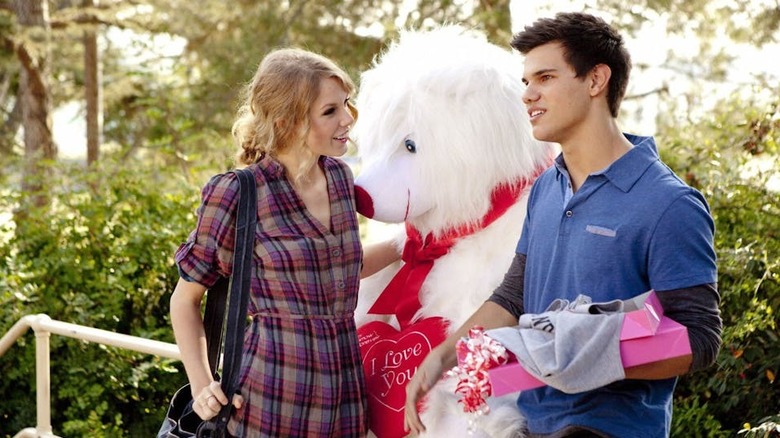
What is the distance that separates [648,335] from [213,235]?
1.11 metres

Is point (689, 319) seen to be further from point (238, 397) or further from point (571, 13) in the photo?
point (238, 397)

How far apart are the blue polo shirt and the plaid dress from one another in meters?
0.57

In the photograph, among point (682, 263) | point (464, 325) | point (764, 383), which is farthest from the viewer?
point (764, 383)

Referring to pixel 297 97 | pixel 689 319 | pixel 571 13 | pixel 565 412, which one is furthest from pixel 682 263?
pixel 297 97

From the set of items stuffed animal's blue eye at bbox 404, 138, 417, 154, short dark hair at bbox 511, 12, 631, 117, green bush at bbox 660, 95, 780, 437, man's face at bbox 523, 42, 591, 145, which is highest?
short dark hair at bbox 511, 12, 631, 117

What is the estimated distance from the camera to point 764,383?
11.1 ft

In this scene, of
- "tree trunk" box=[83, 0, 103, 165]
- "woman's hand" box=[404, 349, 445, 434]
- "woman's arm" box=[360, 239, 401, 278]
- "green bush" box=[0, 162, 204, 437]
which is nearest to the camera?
"woman's hand" box=[404, 349, 445, 434]

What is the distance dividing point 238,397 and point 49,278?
8.86ft

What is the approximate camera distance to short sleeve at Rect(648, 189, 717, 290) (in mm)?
1766

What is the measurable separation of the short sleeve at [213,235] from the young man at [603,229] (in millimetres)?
604

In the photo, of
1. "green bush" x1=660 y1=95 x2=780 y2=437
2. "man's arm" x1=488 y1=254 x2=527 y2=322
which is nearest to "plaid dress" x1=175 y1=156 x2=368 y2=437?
"man's arm" x1=488 y1=254 x2=527 y2=322

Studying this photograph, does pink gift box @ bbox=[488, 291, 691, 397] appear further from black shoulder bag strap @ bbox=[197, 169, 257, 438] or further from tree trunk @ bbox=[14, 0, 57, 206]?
tree trunk @ bbox=[14, 0, 57, 206]

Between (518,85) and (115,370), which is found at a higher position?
(518,85)

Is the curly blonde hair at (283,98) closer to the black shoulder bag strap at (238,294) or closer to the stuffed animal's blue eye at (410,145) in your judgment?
the black shoulder bag strap at (238,294)
